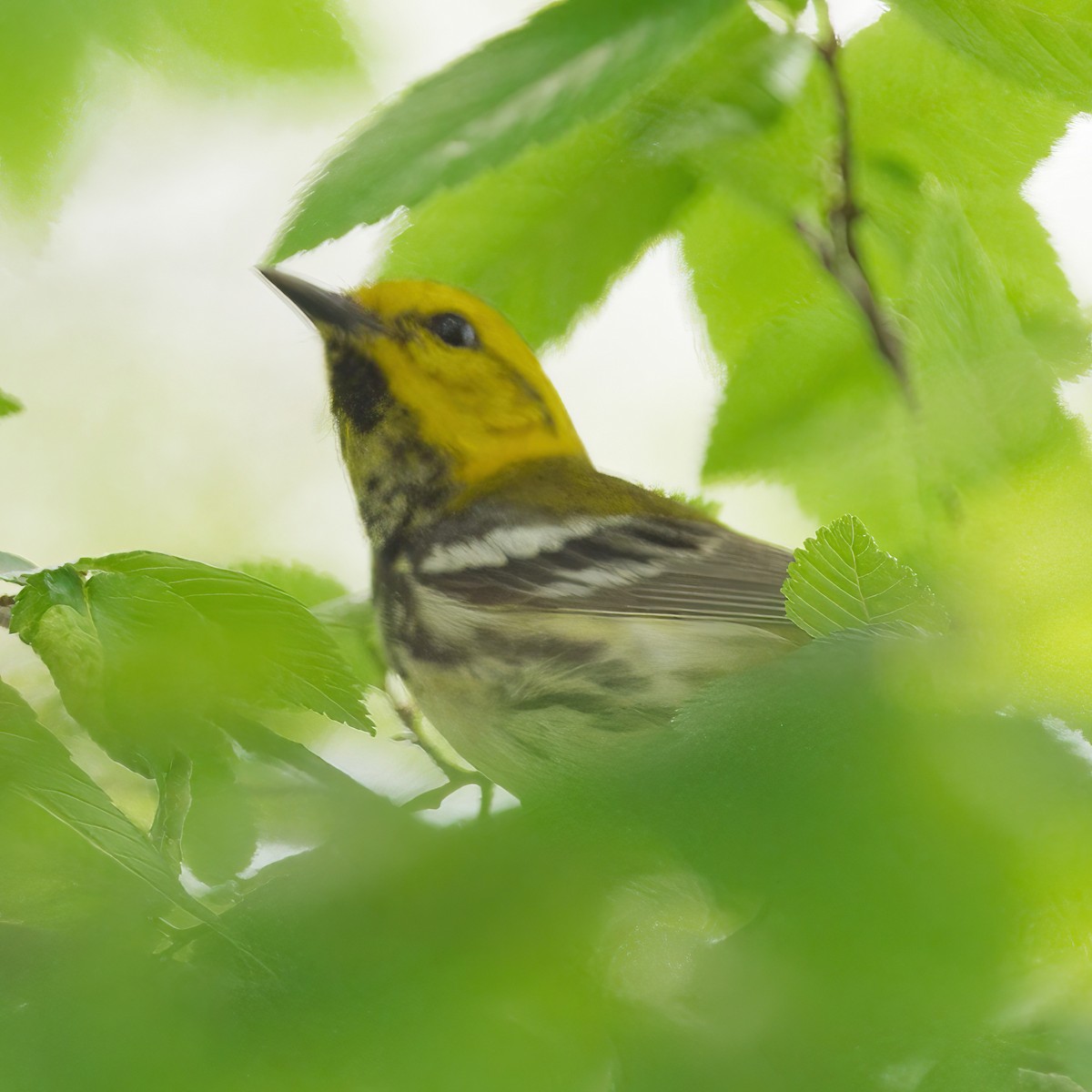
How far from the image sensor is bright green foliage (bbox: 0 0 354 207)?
333 millimetres

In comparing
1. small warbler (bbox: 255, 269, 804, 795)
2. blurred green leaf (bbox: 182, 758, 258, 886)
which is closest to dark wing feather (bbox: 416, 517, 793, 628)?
small warbler (bbox: 255, 269, 804, 795)

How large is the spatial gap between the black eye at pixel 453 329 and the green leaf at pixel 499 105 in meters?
0.07

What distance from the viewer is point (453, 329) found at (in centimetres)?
37

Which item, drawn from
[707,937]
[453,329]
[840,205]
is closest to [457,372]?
[453,329]

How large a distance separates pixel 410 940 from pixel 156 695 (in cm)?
8

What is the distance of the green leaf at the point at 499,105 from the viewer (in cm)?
29

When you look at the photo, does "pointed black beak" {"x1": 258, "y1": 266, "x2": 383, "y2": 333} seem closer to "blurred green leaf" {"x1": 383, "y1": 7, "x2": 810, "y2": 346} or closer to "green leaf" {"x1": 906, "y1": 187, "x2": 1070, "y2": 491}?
"blurred green leaf" {"x1": 383, "y1": 7, "x2": 810, "y2": 346}

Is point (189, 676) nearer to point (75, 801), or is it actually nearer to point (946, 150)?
point (75, 801)

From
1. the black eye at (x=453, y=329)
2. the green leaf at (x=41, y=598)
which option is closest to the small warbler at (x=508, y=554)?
the black eye at (x=453, y=329)

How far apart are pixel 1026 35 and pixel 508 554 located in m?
0.21

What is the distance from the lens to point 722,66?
1.15 feet

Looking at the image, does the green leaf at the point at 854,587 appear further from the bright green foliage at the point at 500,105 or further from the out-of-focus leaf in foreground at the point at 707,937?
the bright green foliage at the point at 500,105

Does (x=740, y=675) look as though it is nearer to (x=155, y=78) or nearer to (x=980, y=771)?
(x=980, y=771)

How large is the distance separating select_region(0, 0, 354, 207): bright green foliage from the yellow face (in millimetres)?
80
